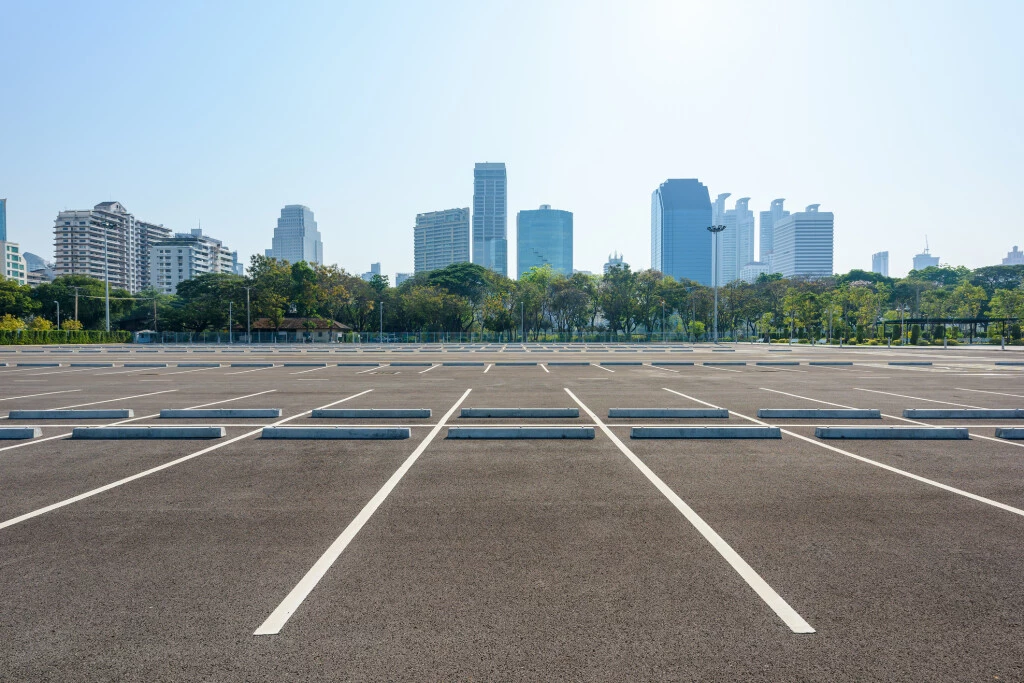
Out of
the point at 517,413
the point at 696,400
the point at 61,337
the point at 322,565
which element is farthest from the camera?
the point at 61,337

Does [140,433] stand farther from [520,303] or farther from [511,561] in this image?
[520,303]

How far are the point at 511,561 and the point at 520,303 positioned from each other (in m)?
98.8

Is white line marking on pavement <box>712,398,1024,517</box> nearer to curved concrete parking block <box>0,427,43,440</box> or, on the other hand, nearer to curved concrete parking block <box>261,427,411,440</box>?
curved concrete parking block <box>261,427,411,440</box>

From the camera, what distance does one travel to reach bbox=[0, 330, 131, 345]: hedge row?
73.6 metres

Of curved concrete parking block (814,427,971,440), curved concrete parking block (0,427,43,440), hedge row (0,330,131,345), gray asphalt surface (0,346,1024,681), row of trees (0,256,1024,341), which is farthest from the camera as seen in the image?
row of trees (0,256,1024,341)

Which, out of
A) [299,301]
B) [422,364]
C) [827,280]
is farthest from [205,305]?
[827,280]

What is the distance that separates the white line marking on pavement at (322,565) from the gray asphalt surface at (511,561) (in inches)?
2.7

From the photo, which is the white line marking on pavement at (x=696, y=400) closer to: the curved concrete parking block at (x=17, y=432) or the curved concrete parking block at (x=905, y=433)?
the curved concrete parking block at (x=905, y=433)

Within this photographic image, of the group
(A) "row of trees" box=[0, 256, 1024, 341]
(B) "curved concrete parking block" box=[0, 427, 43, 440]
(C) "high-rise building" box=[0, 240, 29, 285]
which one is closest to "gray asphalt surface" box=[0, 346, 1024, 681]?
(B) "curved concrete parking block" box=[0, 427, 43, 440]

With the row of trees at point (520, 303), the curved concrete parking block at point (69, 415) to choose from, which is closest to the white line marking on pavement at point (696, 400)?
the curved concrete parking block at point (69, 415)

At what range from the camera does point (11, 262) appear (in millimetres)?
190125

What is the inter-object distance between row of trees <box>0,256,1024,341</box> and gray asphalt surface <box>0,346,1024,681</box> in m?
85.0

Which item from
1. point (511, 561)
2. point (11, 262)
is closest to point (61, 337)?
point (511, 561)

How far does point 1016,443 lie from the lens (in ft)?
30.0
